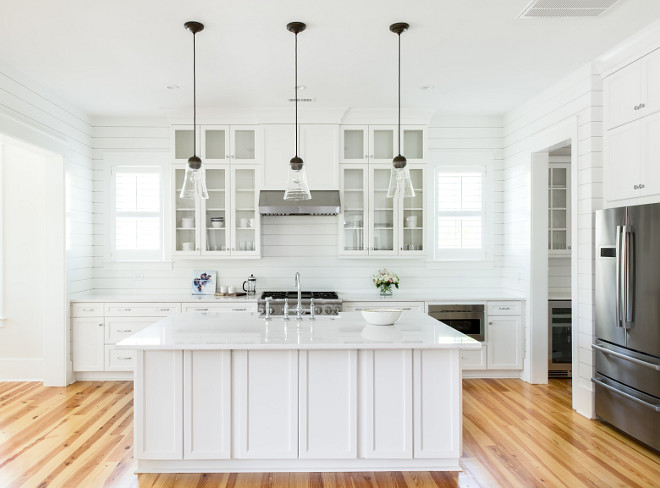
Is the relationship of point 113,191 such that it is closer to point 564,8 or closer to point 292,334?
point 292,334

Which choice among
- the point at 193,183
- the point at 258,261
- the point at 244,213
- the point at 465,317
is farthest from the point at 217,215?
the point at 465,317

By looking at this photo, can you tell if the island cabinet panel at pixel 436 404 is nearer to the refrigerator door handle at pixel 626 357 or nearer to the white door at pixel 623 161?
the refrigerator door handle at pixel 626 357

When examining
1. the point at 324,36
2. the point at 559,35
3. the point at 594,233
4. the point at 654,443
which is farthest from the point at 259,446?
the point at 559,35

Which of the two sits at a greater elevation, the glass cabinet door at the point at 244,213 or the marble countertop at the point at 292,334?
the glass cabinet door at the point at 244,213

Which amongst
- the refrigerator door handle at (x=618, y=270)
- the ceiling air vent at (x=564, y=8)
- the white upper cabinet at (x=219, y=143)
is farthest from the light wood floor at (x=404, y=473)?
the ceiling air vent at (x=564, y=8)

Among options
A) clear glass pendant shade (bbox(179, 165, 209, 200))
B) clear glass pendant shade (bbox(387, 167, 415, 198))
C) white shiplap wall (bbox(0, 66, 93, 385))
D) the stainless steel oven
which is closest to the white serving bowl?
clear glass pendant shade (bbox(387, 167, 415, 198))

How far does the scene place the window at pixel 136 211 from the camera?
5379mm

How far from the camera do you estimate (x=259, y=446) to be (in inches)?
111

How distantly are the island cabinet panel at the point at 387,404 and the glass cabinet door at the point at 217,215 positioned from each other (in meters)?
Answer: 2.79

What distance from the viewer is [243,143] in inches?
202

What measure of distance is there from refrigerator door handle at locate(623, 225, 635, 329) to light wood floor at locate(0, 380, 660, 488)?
0.91m

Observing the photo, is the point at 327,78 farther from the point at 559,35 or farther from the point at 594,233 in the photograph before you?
the point at 594,233

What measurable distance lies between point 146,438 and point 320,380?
3.64 ft

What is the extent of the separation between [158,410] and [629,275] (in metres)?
3.29
